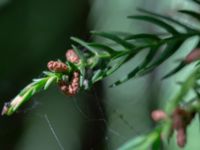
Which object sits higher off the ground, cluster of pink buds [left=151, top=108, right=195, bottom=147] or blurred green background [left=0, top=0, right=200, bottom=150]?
cluster of pink buds [left=151, top=108, right=195, bottom=147]

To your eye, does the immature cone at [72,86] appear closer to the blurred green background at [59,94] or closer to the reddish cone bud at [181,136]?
the reddish cone bud at [181,136]

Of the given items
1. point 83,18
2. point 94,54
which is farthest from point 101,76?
point 83,18

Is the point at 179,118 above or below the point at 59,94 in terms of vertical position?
above

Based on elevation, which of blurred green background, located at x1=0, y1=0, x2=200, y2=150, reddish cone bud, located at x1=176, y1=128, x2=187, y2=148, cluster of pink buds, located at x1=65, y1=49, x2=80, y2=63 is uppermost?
cluster of pink buds, located at x1=65, y1=49, x2=80, y2=63

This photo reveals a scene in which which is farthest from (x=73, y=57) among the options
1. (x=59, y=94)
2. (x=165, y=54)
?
(x=59, y=94)

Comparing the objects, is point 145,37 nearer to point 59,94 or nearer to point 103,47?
point 103,47

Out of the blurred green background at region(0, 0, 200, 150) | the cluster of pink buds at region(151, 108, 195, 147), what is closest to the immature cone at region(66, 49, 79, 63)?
the cluster of pink buds at region(151, 108, 195, 147)

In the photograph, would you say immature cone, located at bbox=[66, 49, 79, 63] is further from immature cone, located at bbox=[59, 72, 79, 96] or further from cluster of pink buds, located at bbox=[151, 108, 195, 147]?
cluster of pink buds, located at bbox=[151, 108, 195, 147]
